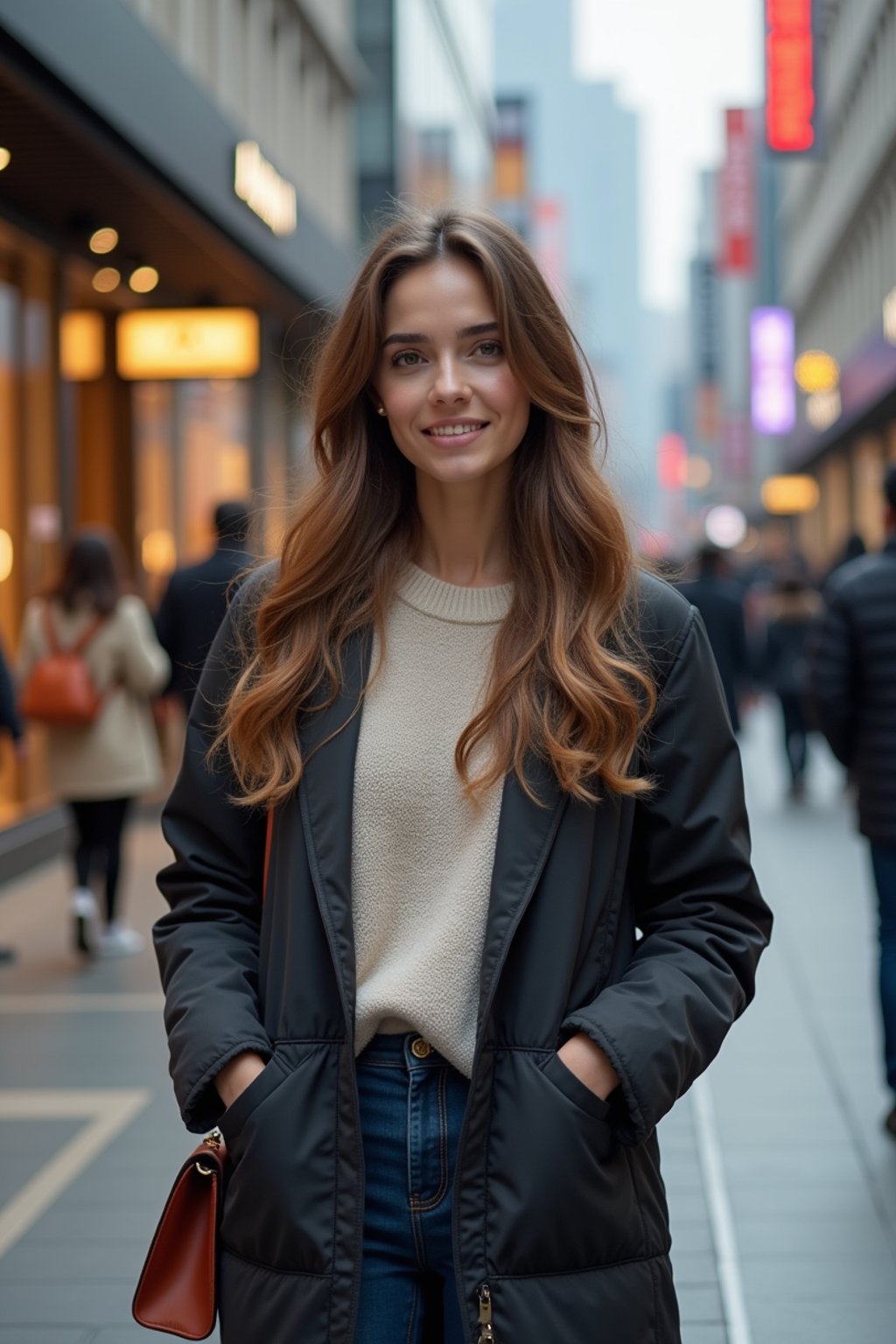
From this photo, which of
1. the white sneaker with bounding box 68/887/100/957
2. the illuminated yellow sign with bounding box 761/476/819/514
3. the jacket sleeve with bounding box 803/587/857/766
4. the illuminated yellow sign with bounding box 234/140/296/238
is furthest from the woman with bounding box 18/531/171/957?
the illuminated yellow sign with bounding box 761/476/819/514

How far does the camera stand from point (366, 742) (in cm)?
244

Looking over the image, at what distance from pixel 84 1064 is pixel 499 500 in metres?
4.68

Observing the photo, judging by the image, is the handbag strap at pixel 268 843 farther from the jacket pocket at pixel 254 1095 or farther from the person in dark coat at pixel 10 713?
the person in dark coat at pixel 10 713

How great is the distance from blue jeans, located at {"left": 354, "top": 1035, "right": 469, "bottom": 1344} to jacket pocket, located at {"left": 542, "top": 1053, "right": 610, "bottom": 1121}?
129 mm

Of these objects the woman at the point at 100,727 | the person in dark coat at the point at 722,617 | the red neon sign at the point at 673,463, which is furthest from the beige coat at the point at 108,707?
the red neon sign at the point at 673,463

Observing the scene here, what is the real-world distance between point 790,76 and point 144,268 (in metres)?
14.3

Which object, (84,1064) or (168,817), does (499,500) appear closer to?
(168,817)

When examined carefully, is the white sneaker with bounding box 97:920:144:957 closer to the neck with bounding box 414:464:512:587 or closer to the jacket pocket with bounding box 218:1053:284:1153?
the neck with bounding box 414:464:512:587

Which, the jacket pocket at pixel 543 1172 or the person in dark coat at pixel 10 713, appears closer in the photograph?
the jacket pocket at pixel 543 1172

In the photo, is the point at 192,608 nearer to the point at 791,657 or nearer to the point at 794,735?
the point at 794,735

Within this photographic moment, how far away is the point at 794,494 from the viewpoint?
46.9 m

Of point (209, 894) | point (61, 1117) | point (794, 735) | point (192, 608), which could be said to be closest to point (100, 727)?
point (192, 608)

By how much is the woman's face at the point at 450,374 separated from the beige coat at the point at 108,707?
6.48 metres

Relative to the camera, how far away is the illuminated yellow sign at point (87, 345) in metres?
15.3
